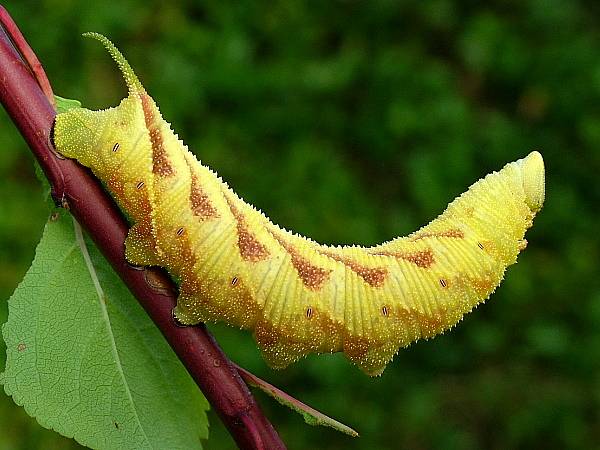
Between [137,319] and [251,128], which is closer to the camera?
[137,319]

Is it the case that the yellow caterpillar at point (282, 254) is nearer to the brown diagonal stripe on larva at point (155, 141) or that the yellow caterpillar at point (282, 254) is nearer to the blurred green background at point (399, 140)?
the brown diagonal stripe on larva at point (155, 141)

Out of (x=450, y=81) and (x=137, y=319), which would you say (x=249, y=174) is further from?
(x=137, y=319)

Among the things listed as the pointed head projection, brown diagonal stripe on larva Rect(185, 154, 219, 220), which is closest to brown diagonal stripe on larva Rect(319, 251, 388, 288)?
brown diagonal stripe on larva Rect(185, 154, 219, 220)

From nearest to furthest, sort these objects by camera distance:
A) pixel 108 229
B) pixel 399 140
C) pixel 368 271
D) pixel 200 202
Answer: pixel 108 229
pixel 200 202
pixel 368 271
pixel 399 140

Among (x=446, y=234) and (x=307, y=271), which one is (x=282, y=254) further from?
(x=446, y=234)

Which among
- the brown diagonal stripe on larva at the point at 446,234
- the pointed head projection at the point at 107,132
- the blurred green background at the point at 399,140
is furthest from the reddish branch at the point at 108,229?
the blurred green background at the point at 399,140

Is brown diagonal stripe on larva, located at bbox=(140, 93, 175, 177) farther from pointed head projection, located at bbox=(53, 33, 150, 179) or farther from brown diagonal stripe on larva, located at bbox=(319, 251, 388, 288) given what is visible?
brown diagonal stripe on larva, located at bbox=(319, 251, 388, 288)

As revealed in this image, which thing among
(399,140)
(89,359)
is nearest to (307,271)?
(89,359)

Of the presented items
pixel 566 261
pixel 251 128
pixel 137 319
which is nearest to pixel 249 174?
pixel 251 128
